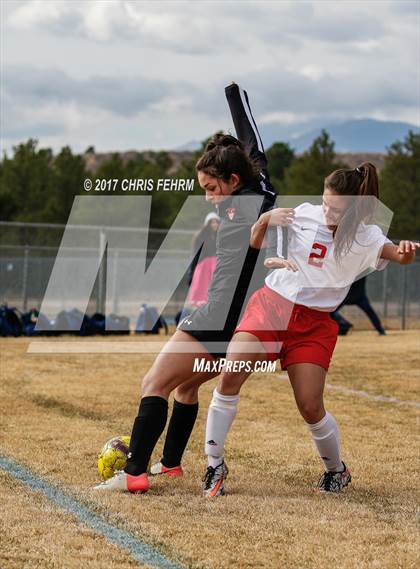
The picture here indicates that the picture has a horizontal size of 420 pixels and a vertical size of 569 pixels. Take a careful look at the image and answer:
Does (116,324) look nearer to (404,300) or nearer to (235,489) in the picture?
(404,300)

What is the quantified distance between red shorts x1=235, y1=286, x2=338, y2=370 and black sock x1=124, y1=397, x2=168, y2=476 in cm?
63

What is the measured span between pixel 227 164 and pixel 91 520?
207 centimetres

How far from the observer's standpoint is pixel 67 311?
17844 millimetres

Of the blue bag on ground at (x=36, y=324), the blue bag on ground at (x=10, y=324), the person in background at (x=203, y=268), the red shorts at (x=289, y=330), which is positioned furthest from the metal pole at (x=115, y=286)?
the red shorts at (x=289, y=330)

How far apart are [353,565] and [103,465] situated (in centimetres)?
211

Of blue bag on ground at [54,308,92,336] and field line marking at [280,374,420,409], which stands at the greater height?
field line marking at [280,374,420,409]

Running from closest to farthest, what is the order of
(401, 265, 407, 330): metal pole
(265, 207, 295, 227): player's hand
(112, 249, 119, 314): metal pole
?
(265, 207, 295, 227): player's hand
(112, 249, 119, 314): metal pole
(401, 265, 407, 330): metal pole

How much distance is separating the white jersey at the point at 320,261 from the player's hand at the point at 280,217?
0.14 meters

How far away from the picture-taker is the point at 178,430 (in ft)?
19.4

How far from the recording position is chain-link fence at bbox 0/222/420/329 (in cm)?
1838

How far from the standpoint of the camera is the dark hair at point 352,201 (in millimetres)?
Answer: 5258

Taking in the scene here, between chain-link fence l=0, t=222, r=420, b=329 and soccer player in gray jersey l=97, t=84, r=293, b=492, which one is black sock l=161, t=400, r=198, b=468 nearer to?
soccer player in gray jersey l=97, t=84, r=293, b=492

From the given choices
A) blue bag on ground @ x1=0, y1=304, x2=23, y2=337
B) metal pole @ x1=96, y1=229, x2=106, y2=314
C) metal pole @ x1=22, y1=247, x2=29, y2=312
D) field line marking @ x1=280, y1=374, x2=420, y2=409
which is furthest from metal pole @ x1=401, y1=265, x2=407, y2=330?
field line marking @ x1=280, y1=374, x2=420, y2=409

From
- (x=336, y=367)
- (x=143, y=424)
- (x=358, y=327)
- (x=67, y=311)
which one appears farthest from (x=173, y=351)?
(x=358, y=327)
